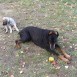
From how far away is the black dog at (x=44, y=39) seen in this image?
5.77 metres

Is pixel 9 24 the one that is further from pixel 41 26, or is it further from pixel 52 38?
pixel 52 38

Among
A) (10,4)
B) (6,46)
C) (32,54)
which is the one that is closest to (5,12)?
(10,4)

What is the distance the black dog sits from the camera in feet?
18.9

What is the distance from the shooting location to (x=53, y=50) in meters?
5.89

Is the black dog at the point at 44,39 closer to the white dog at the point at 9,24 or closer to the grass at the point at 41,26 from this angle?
the grass at the point at 41,26

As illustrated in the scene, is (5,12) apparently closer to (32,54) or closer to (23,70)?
(32,54)

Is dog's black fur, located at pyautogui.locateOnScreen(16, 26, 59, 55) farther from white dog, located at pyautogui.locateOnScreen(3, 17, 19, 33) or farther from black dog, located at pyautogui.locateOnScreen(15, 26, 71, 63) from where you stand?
white dog, located at pyautogui.locateOnScreen(3, 17, 19, 33)

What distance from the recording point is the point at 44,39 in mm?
6023

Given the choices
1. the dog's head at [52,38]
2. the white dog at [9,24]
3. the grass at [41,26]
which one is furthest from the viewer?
the white dog at [9,24]

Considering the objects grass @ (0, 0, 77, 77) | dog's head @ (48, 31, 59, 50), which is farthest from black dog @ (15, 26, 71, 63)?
grass @ (0, 0, 77, 77)

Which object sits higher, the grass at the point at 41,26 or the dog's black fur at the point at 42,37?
the dog's black fur at the point at 42,37

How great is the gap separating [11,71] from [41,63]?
0.65 metres

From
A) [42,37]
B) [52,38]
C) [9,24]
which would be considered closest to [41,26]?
[9,24]

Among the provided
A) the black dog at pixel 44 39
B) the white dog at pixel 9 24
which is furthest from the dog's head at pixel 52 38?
the white dog at pixel 9 24
